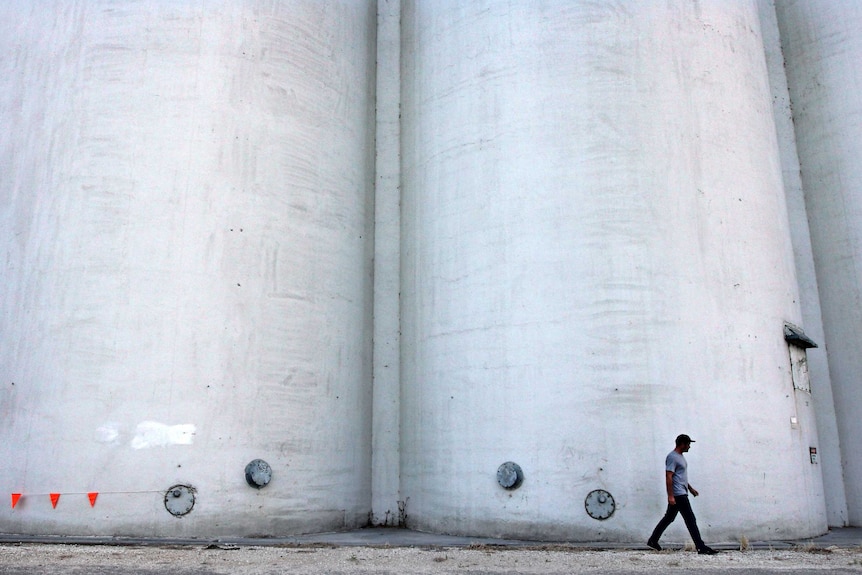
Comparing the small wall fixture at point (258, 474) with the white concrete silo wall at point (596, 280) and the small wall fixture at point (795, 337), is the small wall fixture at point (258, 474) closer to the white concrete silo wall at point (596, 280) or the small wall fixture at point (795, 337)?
the white concrete silo wall at point (596, 280)

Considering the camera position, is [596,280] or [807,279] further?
[807,279]

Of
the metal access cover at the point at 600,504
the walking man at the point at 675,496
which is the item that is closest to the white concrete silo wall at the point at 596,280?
the metal access cover at the point at 600,504

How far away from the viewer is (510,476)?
38.8 feet

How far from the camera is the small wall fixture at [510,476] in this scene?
11.8 m

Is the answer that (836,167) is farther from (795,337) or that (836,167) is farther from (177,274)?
(177,274)

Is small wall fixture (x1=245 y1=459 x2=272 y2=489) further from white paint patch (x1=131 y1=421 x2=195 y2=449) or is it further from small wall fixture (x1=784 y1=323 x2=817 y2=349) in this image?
small wall fixture (x1=784 y1=323 x2=817 y2=349)

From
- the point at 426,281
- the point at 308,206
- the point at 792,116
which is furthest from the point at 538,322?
the point at 792,116

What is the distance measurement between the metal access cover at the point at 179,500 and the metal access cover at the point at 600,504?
5.71 m

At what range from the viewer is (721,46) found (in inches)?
564

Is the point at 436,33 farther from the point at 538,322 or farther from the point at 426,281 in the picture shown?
the point at 538,322

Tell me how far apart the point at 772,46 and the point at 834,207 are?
4018 mm

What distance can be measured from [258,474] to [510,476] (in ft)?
12.4

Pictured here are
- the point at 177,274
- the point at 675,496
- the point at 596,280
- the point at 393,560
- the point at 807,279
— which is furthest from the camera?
the point at 807,279

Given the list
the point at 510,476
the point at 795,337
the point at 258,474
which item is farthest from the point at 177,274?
the point at 795,337
